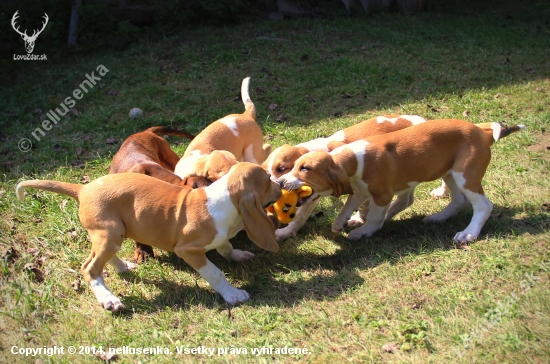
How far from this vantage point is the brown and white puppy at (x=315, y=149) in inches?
203

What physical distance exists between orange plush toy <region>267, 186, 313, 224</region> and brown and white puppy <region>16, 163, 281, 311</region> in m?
0.29

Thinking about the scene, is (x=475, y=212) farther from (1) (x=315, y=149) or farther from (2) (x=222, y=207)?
(2) (x=222, y=207)

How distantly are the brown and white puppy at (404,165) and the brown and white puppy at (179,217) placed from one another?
0.50 meters

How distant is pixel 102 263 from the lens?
15.0 feet

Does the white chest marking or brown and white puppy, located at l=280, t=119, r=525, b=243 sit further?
brown and white puppy, located at l=280, t=119, r=525, b=243

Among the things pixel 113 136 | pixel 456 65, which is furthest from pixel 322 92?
pixel 113 136

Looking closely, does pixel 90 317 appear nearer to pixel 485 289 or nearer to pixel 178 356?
pixel 178 356

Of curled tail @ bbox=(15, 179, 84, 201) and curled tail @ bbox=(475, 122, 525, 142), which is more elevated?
curled tail @ bbox=(475, 122, 525, 142)

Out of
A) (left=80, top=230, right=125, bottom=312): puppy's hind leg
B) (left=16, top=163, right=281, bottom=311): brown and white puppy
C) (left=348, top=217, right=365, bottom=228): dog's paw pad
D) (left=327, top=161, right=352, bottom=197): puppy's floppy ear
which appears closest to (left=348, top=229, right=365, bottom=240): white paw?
(left=348, top=217, right=365, bottom=228): dog's paw pad

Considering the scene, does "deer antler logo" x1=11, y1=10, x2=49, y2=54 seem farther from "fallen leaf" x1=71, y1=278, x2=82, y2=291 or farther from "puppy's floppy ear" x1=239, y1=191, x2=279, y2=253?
"puppy's floppy ear" x1=239, y1=191, x2=279, y2=253

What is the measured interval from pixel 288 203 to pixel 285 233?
26.4 inches

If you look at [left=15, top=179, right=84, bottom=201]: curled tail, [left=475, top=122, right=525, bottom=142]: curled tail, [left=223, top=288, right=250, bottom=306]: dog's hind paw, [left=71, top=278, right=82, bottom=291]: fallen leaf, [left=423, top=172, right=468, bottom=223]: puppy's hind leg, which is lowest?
[left=71, top=278, right=82, bottom=291]: fallen leaf

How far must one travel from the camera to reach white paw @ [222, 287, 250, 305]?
4.57m

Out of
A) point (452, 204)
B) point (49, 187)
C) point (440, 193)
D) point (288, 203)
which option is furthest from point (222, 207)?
point (440, 193)
